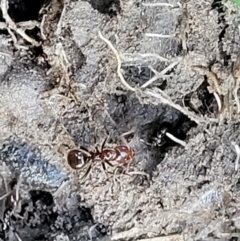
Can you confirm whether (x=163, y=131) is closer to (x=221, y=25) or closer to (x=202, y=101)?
(x=202, y=101)

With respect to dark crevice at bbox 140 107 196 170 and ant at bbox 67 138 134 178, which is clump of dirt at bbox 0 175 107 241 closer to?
ant at bbox 67 138 134 178

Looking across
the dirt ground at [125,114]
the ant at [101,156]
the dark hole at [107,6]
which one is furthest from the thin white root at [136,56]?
the ant at [101,156]

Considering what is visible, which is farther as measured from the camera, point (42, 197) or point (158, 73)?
point (42, 197)

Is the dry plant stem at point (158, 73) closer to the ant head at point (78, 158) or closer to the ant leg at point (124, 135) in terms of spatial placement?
the ant leg at point (124, 135)

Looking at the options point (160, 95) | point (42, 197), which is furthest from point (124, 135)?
point (42, 197)

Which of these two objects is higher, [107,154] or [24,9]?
[24,9]

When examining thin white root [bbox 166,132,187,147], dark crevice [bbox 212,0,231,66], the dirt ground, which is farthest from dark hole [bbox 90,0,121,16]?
thin white root [bbox 166,132,187,147]

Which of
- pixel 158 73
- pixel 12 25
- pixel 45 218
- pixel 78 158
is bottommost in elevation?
pixel 45 218
